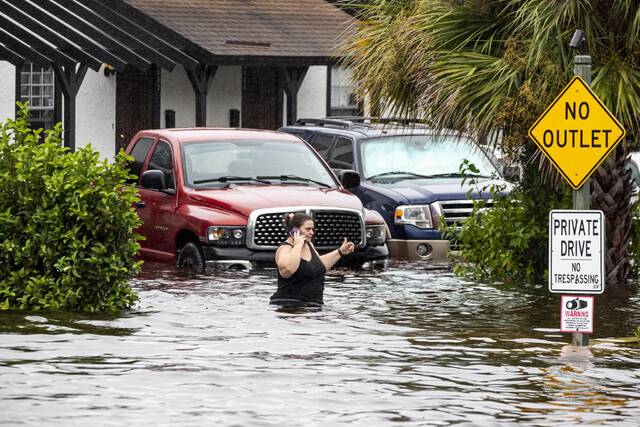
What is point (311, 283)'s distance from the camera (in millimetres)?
16328

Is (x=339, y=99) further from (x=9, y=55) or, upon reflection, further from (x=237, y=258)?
(x=237, y=258)

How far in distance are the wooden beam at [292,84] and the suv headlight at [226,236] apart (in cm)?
1750

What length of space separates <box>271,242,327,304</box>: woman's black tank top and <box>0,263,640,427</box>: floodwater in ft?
0.60

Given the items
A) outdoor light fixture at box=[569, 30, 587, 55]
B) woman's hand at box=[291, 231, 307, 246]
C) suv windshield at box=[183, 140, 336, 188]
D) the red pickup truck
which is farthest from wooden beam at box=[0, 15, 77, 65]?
outdoor light fixture at box=[569, 30, 587, 55]

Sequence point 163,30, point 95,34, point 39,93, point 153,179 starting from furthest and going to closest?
point 39,93 < point 163,30 < point 95,34 < point 153,179

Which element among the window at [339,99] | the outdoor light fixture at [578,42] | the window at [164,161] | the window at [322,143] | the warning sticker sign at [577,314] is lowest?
the warning sticker sign at [577,314]

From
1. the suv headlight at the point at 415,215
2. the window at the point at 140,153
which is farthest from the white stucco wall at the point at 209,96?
the suv headlight at the point at 415,215

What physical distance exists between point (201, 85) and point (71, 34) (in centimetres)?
642

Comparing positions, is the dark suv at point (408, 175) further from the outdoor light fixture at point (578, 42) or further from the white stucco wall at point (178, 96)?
the white stucco wall at point (178, 96)

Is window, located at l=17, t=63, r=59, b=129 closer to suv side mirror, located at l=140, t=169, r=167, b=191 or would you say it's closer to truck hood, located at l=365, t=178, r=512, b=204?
truck hood, located at l=365, t=178, r=512, b=204

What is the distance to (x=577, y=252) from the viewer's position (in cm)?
1378

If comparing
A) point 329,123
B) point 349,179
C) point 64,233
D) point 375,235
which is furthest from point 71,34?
point 64,233

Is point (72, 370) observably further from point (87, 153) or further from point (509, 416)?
point (87, 153)

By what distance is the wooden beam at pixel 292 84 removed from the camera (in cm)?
3694
